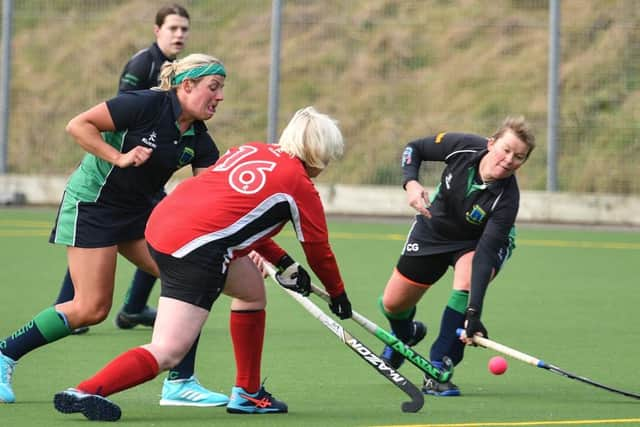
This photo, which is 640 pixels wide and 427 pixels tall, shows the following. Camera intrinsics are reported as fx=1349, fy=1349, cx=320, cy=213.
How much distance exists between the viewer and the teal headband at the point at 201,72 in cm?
568

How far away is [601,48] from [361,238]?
4.42 m

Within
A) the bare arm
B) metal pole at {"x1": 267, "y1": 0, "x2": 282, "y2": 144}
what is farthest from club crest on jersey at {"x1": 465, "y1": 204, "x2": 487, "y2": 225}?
metal pole at {"x1": 267, "y1": 0, "x2": 282, "y2": 144}

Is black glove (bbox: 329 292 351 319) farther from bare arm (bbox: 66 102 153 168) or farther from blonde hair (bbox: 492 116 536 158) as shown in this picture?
blonde hair (bbox: 492 116 536 158)

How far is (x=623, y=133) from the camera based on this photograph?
15578 millimetres

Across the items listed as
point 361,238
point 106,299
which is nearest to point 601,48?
point 361,238

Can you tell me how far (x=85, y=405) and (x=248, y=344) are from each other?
2.63ft

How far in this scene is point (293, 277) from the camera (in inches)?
219

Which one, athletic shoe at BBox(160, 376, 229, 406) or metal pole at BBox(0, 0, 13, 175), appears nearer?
athletic shoe at BBox(160, 376, 229, 406)

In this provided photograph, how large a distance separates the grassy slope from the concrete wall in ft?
1.43

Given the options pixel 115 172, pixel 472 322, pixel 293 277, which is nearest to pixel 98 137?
pixel 115 172

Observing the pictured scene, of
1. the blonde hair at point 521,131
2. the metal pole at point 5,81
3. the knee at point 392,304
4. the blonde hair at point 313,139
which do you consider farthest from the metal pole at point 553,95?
the blonde hair at point 313,139

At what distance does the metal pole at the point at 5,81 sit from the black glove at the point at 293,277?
11.2 meters

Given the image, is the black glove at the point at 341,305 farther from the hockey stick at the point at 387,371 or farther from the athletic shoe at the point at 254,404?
the athletic shoe at the point at 254,404

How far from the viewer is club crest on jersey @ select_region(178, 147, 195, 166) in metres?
5.91
